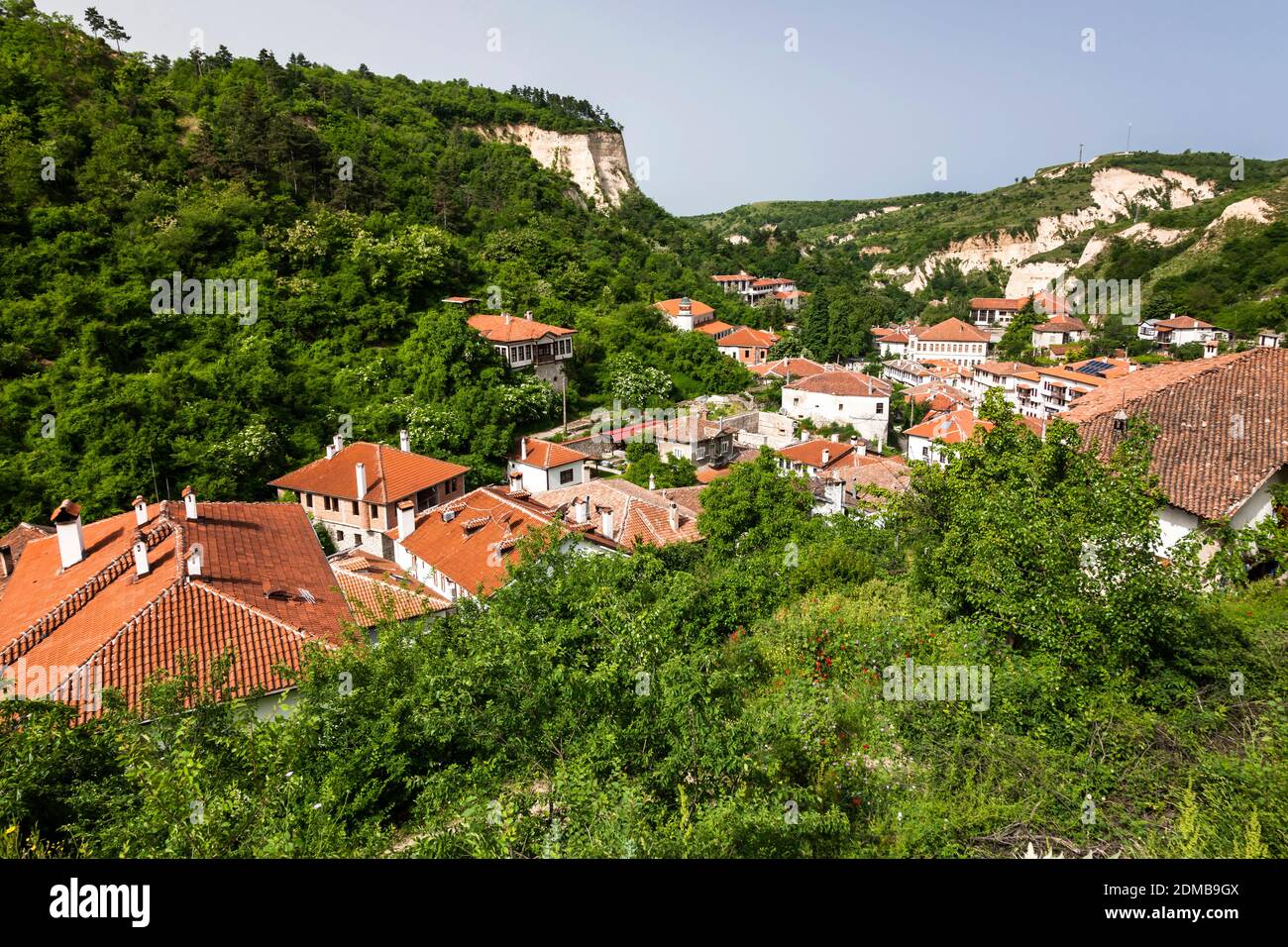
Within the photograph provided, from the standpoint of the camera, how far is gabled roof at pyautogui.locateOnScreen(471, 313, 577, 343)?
146 ft

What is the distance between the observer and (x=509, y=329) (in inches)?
1784

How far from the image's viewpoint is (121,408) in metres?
29.1

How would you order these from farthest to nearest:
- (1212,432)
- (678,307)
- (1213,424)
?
(678,307) < (1213,424) < (1212,432)

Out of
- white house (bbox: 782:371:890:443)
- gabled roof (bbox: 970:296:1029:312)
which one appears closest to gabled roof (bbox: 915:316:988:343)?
gabled roof (bbox: 970:296:1029:312)

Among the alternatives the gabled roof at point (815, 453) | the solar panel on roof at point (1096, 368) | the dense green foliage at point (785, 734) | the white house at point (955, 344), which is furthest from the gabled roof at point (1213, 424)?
the white house at point (955, 344)

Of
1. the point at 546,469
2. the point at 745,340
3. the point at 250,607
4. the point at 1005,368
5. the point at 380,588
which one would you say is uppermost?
the point at 745,340

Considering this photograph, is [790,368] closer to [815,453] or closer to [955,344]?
[815,453]

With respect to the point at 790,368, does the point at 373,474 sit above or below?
below

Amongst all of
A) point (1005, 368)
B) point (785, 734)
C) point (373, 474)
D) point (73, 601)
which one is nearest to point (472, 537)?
point (373, 474)

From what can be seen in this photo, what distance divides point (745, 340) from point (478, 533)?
48767 mm

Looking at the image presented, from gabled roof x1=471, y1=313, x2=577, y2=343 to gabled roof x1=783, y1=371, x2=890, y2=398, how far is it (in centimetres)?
1726

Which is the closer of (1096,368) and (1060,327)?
(1096,368)

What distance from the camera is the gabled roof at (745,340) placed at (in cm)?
6656
